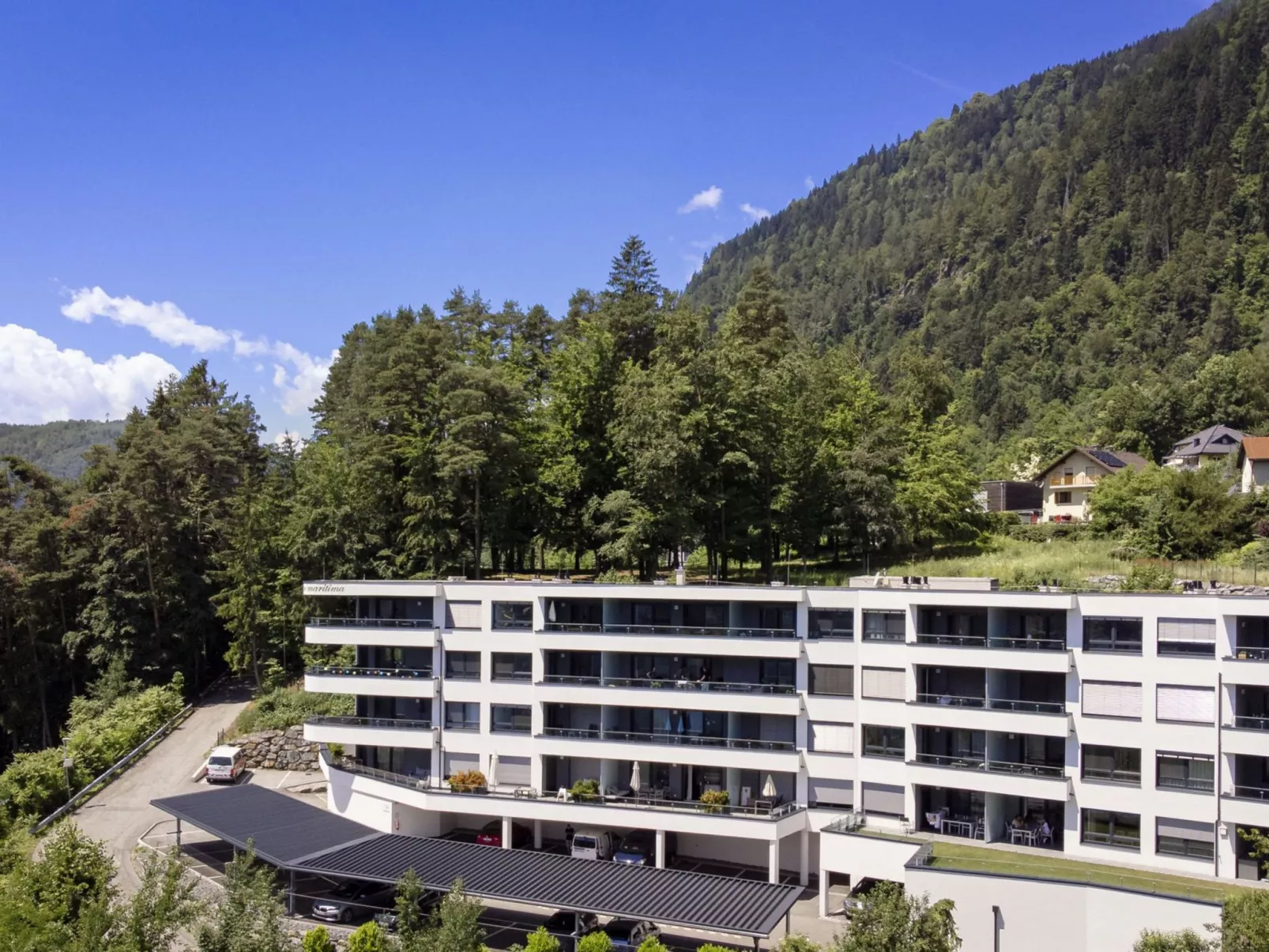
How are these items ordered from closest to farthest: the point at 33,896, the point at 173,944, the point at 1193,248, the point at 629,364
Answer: the point at 33,896 → the point at 173,944 → the point at 629,364 → the point at 1193,248

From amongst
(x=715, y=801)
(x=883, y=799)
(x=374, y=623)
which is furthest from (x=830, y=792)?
(x=374, y=623)

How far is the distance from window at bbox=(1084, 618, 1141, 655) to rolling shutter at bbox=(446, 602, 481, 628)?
26.4 m

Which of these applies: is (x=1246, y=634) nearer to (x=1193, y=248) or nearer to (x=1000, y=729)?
(x=1000, y=729)

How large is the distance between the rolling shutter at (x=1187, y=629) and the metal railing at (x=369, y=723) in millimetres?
31508

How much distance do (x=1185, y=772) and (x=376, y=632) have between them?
34745 millimetres

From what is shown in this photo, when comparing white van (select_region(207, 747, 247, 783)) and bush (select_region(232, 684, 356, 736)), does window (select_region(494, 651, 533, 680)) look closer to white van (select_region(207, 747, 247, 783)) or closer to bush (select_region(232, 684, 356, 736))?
bush (select_region(232, 684, 356, 736))

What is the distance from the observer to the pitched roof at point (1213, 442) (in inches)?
3642

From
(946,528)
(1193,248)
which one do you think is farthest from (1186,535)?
(1193,248)

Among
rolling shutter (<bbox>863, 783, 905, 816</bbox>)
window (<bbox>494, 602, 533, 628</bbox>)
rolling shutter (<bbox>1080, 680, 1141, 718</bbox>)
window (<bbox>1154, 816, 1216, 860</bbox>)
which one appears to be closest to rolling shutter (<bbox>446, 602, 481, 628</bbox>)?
window (<bbox>494, 602, 533, 628</bbox>)

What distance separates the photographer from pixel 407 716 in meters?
50.0

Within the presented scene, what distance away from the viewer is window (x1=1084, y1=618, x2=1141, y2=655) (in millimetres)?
37219

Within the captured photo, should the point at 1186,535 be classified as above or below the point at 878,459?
below

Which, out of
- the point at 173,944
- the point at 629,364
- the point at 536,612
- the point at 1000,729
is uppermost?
the point at 629,364

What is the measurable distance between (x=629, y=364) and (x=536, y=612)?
60.8ft
